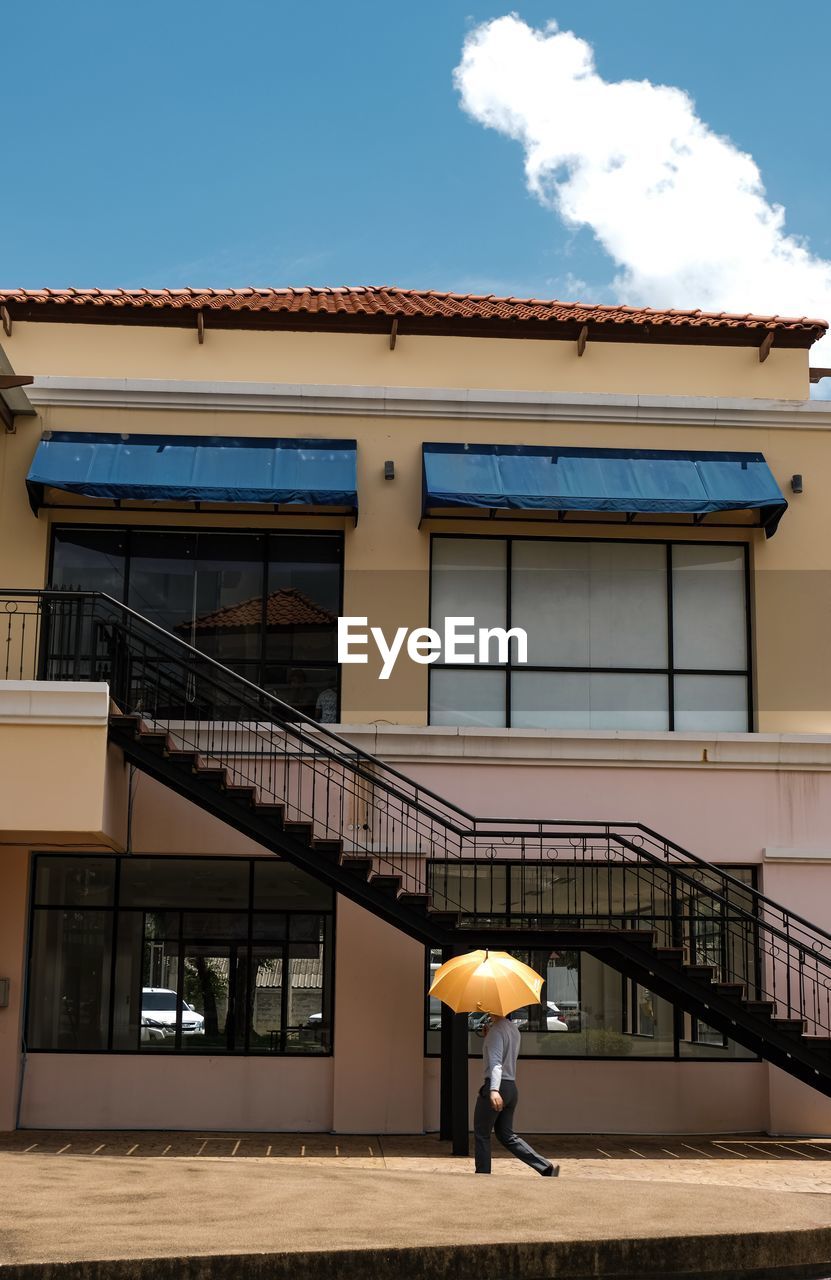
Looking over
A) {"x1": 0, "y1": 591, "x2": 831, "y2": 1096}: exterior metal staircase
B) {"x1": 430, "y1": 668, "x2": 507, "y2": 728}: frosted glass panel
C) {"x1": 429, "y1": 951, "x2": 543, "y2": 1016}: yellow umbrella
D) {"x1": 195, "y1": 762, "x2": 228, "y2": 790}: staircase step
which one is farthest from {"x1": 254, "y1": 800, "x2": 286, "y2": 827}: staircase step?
{"x1": 429, "y1": 951, "x2": 543, "y2": 1016}: yellow umbrella

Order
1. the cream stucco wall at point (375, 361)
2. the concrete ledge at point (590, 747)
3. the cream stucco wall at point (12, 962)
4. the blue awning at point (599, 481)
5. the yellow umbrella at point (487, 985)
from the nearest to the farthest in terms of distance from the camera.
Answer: the yellow umbrella at point (487, 985) < the cream stucco wall at point (12, 962) < the concrete ledge at point (590, 747) < the blue awning at point (599, 481) < the cream stucco wall at point (375, 361)

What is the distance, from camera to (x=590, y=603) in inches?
725

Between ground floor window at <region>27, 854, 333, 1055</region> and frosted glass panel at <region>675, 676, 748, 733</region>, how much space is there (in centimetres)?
494

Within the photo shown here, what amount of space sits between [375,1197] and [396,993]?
10.3m

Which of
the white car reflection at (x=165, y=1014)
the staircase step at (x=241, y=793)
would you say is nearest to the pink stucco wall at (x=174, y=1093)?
the white car reflection at (x=165, y=1014)

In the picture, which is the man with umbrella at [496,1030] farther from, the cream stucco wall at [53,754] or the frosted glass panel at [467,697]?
the frosted glass panel at [467,697]

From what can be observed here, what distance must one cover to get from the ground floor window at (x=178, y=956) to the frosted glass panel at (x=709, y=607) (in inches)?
217

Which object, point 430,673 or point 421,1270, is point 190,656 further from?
point 421,1270

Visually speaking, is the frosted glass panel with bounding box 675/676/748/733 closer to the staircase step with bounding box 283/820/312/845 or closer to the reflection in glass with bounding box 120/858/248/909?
the staircase step with bounding box 283/820/312/845

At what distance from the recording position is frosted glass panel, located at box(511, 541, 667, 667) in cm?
1833

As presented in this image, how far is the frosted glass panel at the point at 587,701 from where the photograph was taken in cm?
1813

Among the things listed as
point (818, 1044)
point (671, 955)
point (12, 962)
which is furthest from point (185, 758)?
point (818, 1044)

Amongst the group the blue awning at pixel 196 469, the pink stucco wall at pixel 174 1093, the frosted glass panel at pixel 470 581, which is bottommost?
the pink stucco wall at pixel 174 1093

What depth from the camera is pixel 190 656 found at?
1769cm
